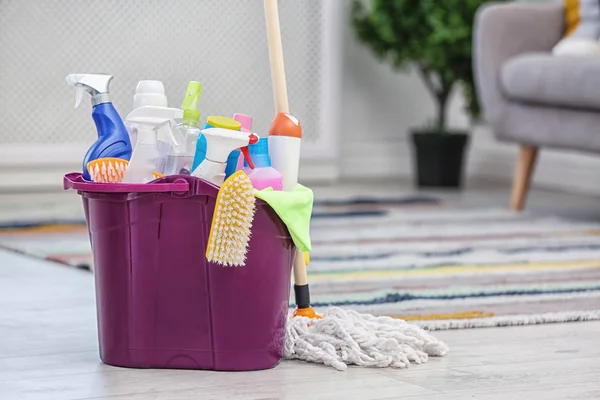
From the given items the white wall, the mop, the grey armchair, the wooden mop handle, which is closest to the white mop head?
the mop

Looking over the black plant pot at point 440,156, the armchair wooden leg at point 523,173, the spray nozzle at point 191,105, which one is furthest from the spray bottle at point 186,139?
the black plant pot at point 440,156

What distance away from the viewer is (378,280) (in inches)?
68.1

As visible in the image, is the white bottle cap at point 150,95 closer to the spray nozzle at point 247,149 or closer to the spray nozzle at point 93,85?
the spray nozzle at point 93,85

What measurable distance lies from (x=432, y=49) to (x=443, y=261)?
1.50 m

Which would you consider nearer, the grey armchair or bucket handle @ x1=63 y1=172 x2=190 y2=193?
bucket handle @ x1=63 y1=172 x2=190 y2=193

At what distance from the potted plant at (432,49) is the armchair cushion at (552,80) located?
630mm

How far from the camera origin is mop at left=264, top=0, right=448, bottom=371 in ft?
3.88

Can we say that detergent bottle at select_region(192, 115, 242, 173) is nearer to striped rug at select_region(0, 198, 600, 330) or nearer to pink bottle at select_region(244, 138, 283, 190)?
pink bottle at select_region(244, 138, 283, 190)

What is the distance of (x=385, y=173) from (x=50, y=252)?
199 cm

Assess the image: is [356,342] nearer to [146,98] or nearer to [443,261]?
[146,98]

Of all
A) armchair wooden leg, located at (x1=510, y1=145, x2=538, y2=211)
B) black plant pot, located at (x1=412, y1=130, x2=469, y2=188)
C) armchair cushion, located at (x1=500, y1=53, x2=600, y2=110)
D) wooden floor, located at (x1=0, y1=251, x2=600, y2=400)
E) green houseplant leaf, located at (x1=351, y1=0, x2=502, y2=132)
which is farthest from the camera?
black plant pot, located at (x1=412, y1=130, x2=469, y2=188)

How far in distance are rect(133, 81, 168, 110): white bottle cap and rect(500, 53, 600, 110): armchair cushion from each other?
4.77ft

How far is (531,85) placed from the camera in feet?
8.36

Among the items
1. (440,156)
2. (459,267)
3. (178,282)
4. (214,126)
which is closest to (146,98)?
(214,126)
